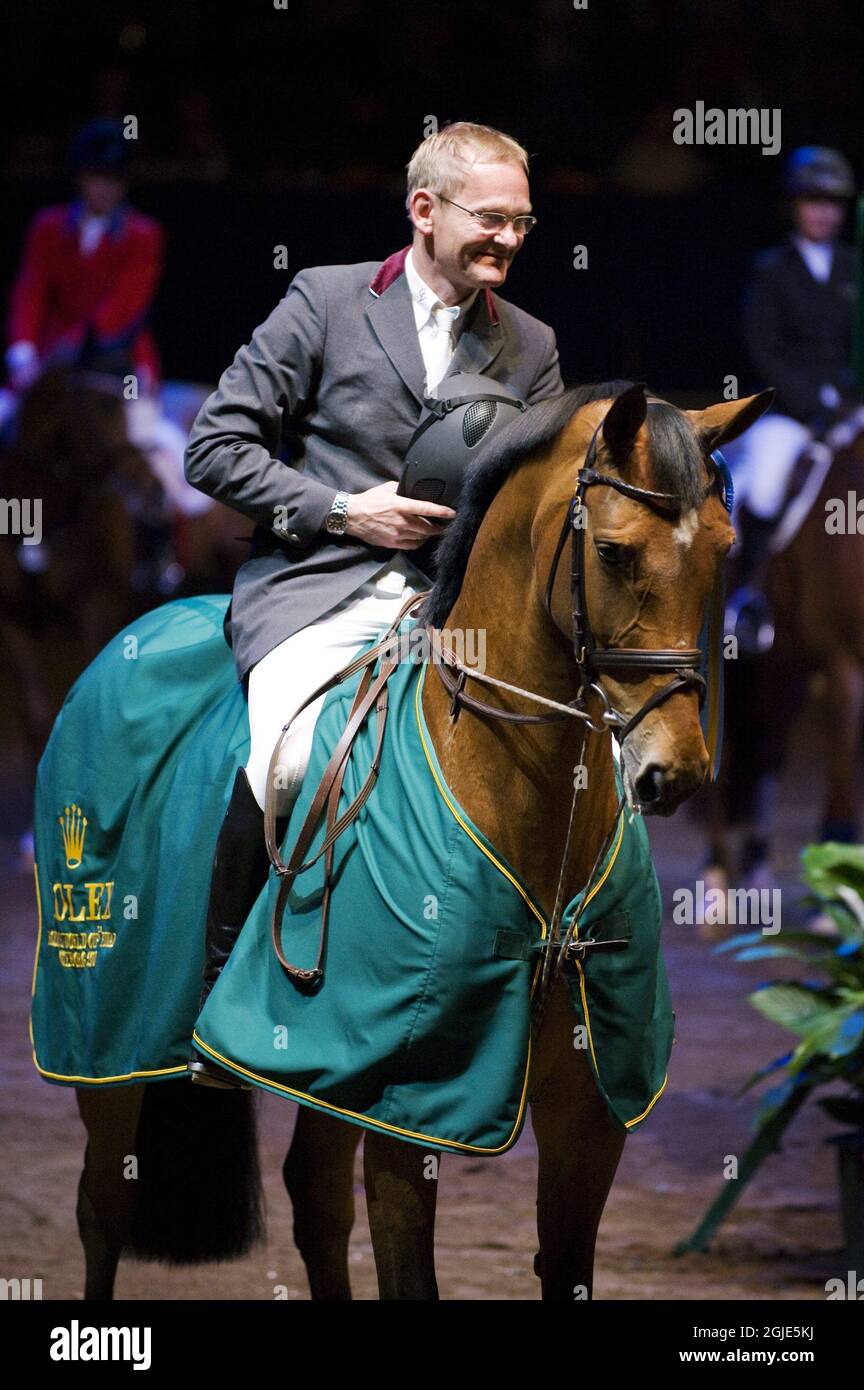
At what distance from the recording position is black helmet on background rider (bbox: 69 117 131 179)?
725 centimetres

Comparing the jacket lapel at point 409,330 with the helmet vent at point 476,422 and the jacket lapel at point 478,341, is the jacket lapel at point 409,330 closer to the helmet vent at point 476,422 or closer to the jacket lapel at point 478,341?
the jacket lapel at point 478,341

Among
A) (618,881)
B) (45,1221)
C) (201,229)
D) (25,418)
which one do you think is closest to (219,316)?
→ (201,229)

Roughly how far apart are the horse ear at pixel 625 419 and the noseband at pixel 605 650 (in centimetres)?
2

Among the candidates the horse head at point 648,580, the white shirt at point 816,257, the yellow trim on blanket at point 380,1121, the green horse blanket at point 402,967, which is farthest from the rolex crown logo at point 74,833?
the white shirt at point 816,257

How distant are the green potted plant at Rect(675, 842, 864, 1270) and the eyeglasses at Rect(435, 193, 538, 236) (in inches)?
72.7

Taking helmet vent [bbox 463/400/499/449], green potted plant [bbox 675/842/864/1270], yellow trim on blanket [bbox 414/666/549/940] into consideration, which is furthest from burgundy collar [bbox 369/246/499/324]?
green potted plant [bbox 675/842/864/1270]

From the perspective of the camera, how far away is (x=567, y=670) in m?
2.37

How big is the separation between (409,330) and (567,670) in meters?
0.66

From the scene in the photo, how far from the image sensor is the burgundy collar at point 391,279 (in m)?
2.75

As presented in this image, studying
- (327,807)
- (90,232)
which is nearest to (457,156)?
(327,807)

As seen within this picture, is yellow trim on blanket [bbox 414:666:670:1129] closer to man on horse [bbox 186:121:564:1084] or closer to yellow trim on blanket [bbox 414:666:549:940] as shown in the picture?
yellow trim on blanket [bbox 414:666:549:940]

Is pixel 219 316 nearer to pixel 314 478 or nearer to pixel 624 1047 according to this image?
pixel 314 478

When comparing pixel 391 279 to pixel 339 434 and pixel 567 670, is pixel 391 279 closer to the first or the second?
pixel 339 434

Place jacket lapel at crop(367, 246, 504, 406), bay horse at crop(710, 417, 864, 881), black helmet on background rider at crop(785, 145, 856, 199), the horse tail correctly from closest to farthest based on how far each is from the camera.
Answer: jacket lapel at crop(367, 246, 504, 406) → the horse tail → bay horse at crop(710, 417, 864, 881) → black helmet on background rider at crop(785, 145, 856, 199)
